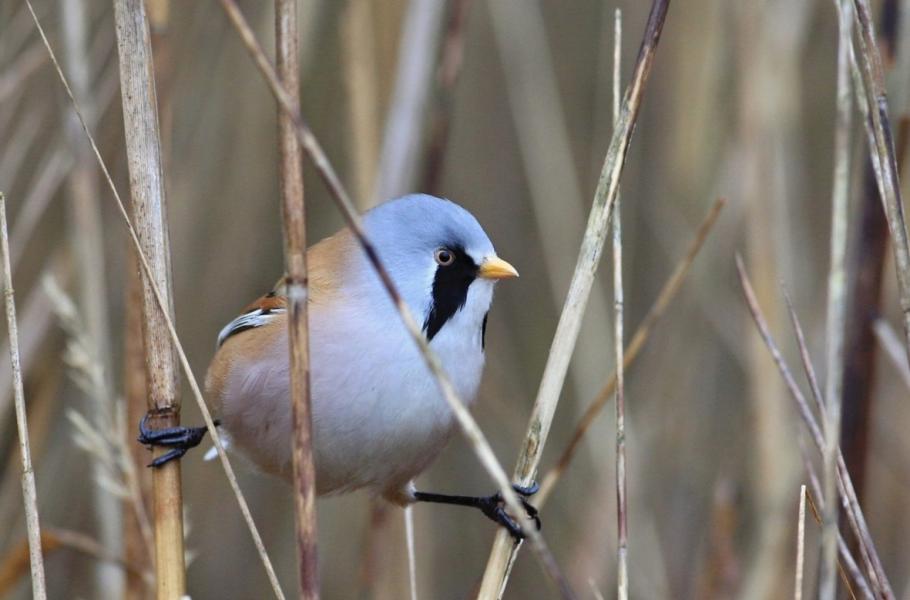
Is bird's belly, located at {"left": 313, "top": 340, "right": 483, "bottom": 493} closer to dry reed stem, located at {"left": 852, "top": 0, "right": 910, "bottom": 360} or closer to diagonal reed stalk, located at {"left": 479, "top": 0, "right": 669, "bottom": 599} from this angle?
diagonal reed stalk, located at {"left": 479, "top": 0, "right": 669, "bottom": 599}

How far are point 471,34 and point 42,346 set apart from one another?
1.80 m

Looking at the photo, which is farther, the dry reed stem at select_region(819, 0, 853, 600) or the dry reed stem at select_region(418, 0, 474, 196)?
the dry reed stem at select_region(418, 0, 474, 196)

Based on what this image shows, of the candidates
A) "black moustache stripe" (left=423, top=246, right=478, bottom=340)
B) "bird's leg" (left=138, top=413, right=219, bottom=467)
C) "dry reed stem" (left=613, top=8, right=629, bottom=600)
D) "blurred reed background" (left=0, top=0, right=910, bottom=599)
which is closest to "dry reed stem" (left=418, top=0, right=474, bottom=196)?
"blurred reed background" (left=0, top=0, right=910, bottom=599)

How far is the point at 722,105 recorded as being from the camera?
3.14 meters

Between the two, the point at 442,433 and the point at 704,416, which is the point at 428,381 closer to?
the point at 442,433

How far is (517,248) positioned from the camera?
149 inches

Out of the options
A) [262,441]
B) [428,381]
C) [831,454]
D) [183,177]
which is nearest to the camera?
[831,454]

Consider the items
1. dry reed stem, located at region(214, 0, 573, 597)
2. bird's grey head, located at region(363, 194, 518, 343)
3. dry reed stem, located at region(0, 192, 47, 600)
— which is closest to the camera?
dry reed stem, located at region(214, 0, 573, 597)

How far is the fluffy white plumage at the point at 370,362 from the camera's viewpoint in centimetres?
203

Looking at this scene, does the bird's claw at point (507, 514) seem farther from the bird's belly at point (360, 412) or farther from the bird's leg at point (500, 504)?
the bird's belly at point (360, 412)

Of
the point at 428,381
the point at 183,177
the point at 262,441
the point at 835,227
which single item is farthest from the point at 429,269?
the point at 183,177

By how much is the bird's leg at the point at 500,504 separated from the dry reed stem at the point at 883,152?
653 millimetres

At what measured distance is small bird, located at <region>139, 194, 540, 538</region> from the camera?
2.03m

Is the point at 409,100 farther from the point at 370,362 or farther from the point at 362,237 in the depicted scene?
the point at 362,237
